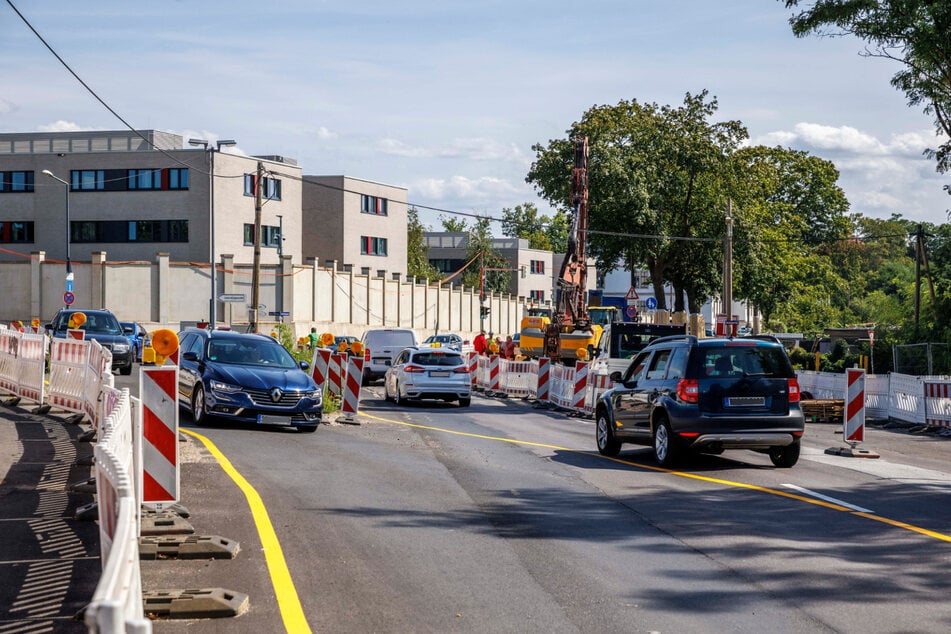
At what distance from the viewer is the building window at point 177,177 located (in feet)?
227

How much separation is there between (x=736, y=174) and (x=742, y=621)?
1976 inches

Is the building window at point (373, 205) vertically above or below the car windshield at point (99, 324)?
above

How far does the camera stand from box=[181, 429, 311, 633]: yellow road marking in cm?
689

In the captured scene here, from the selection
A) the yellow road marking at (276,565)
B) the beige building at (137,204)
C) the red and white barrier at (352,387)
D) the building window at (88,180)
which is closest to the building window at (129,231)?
the beige building at (137,204)

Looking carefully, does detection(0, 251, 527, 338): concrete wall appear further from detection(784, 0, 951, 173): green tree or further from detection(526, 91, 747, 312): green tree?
detection(784, 0, 951, 173): green tree

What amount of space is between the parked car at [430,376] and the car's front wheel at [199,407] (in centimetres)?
936

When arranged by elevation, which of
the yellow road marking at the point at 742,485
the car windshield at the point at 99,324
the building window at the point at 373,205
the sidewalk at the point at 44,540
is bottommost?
the yellow road marking at the point at 742,485

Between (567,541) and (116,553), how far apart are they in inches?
232

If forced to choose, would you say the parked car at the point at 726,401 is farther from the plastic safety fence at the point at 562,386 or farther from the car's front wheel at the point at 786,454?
the plastic safety fence at the point at 562,386

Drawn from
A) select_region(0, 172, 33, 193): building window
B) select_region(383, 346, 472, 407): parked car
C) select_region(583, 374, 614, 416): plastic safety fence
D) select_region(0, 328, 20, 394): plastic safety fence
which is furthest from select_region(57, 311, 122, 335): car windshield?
select_region(0, 172, 33, 193): building window

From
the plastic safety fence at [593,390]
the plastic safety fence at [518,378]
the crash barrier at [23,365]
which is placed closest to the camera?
the crash barrier at [23,365]

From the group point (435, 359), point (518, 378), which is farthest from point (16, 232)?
point (435, 359)

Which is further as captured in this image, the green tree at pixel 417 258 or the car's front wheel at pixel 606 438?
the green tree at pixel 417 258

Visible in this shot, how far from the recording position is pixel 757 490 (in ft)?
42.2
